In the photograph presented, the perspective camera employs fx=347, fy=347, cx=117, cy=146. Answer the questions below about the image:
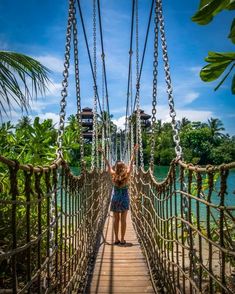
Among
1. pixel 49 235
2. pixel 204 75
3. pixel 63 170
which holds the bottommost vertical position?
pixel 49 235

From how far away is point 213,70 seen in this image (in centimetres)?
74

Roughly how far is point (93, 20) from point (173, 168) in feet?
9.99

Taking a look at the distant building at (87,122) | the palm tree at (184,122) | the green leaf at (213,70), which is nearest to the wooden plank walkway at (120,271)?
the green leaf at (213,70)

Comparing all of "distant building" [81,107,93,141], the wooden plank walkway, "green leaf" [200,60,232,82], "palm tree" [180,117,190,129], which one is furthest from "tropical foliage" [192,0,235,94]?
"palm tree" [180,117,190,129]

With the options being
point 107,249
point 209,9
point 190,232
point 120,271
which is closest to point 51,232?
point 190,232

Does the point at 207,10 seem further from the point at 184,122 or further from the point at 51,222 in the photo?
the point at 184,122

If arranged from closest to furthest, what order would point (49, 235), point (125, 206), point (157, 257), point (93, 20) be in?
point (49, 235), point (157, 257), point (125, 206), point (93, 20)

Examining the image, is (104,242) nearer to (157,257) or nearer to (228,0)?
(157,257)

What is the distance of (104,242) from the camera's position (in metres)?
3.64

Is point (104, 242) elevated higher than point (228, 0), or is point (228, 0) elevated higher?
point (228, 0)

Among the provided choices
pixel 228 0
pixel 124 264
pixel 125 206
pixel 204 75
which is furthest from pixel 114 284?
pixel 228 0

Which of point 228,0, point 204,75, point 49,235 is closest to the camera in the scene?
point 228,0

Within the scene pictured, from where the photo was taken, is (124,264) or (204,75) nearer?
(204,75)

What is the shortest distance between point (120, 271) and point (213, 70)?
2231mm
